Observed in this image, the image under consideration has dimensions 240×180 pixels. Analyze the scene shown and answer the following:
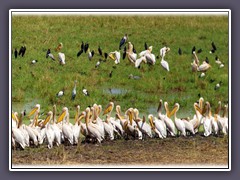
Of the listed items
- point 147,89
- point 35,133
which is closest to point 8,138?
point 35,133

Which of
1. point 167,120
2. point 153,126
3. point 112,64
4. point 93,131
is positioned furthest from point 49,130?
point 167,120

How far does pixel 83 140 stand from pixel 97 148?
0.53ft

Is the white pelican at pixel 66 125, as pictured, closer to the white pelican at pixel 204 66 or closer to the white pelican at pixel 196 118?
the white pelican at pixel 196 118

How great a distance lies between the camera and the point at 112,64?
62.4 ft

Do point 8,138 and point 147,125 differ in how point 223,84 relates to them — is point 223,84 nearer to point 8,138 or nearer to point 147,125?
point 147,125

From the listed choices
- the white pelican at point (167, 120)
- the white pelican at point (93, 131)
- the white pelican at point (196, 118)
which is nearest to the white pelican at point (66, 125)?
the white pelican at point (93, 131)

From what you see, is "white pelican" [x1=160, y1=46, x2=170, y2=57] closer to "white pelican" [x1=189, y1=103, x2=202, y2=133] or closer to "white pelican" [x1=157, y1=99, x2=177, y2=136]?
"white pelican" [x1=157, y1=99, x2=177, y2=136]

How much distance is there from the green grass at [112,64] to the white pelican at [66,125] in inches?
2.7

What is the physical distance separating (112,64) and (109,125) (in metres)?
0.60

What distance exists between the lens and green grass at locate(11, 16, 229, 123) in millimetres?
18844

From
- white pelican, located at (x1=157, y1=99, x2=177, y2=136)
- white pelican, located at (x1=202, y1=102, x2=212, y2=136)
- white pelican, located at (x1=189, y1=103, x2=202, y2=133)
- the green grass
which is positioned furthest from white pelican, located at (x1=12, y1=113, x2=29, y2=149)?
white pelican, located at (x1=202, y1=102, x2=212, y2=136)

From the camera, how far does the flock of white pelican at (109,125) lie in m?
18.9

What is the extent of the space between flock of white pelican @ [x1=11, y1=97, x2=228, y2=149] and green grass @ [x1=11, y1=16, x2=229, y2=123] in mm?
68

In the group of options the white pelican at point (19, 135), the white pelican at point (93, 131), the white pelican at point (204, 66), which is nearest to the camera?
the white pelican at point (19, 135)
